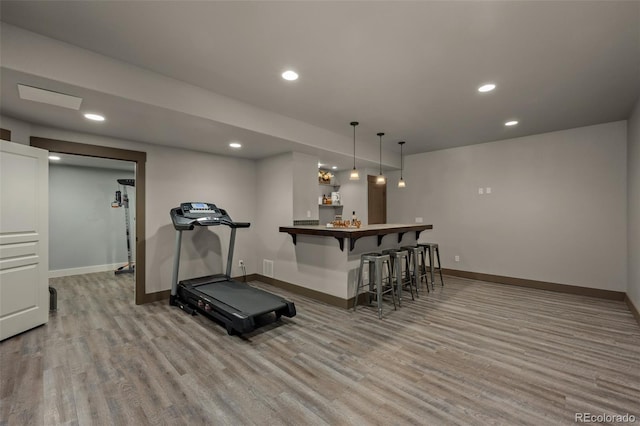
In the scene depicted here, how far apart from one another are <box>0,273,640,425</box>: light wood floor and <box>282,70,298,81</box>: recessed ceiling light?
286cm

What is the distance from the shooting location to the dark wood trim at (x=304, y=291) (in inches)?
160

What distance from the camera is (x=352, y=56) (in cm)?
258

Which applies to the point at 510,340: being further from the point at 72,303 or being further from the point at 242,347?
the point at 72,303

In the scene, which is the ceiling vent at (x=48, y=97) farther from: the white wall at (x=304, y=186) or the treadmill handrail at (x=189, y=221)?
the white wall at (x=304, y=186)

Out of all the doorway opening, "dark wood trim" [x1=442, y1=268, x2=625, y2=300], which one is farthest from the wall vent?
"dark wood trim" [x1=442, y1=268, x2=625, y2=300]

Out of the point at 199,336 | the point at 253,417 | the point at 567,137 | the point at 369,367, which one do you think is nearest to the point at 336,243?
the point at 369,367

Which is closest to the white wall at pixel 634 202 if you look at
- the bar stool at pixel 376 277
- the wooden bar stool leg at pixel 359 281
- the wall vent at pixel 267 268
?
the bar stool at pixel 376 277

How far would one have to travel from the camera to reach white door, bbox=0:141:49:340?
2.96m

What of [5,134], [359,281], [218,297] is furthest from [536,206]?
[5,134]

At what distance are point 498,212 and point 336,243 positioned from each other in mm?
3657

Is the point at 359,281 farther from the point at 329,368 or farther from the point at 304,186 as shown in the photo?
the point at 304,186

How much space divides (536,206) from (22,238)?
769cm

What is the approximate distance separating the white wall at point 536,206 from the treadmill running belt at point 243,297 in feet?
14.1

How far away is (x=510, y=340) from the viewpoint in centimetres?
301
